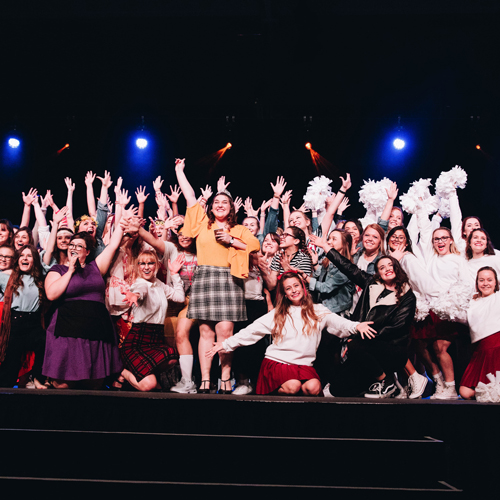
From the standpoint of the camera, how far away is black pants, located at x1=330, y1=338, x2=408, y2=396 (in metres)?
3.74

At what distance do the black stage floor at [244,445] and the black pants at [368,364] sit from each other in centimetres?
42

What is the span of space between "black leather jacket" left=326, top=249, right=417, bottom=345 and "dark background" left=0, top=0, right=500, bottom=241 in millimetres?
2825

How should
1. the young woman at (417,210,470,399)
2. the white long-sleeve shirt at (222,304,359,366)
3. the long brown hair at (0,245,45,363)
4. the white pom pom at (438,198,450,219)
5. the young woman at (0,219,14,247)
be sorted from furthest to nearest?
1. the white pom pom at (438,198,450,219)
2. the young woman at (0,219,14,247)
3. the young woman at (417,210,470,399)
4. the long brown hair at (0,245,45,363)
5. the white long-sleeve shirt at (222,304,359,366)

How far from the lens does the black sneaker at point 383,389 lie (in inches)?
147

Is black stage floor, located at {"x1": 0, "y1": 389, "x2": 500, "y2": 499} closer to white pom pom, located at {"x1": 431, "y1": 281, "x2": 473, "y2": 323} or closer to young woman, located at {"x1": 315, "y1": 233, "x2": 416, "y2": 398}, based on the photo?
young woman, located at {"x1": 315, "y1": 233, "x2": 416, "y2": 398}

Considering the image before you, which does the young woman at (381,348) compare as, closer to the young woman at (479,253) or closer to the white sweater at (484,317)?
the white sweater at (484,317)

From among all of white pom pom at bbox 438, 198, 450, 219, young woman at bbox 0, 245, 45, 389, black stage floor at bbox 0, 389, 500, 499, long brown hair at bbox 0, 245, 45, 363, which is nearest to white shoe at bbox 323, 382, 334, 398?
black stage floor at bbox 0, 389, 500, 499

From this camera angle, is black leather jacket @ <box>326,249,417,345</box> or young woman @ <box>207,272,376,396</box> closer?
young woman @ <box>207,272,376,396</box>

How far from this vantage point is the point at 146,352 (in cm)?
393

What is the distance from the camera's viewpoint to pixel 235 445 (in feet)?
10.1

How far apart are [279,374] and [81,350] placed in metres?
1.40

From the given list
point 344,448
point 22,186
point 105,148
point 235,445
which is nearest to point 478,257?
point 344,448

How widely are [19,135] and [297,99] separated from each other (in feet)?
13.5

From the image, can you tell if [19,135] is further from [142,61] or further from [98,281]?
[98,281]
